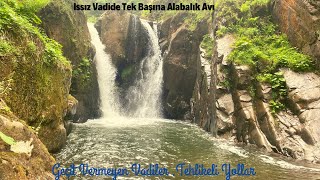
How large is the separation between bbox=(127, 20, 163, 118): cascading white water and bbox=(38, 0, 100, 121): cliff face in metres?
3.85

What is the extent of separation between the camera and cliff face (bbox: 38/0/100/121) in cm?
1628

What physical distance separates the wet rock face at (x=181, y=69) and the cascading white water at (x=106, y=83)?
473 cm

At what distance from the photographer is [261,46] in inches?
571

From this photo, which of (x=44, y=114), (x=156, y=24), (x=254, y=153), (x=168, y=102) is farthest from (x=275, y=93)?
(x=156, y=24)

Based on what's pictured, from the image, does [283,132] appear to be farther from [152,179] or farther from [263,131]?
[152,179]

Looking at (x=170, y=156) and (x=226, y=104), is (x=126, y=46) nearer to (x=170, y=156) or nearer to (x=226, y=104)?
(x=226, y=104)

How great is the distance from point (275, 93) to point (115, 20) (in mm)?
19264

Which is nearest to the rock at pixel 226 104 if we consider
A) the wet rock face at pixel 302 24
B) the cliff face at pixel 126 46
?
the wet rock face at pixel 302 24

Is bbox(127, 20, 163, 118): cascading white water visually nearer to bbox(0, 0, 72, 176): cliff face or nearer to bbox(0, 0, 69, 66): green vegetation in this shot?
bbox(0, 0, 72, 176): cliff face

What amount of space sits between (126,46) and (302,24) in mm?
16794

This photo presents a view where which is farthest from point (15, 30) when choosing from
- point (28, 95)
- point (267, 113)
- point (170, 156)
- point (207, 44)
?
point (207, 44)

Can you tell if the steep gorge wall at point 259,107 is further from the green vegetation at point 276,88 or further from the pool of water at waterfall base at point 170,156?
the pool of water at waterfall base at point 170,156

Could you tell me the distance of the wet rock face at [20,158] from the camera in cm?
328

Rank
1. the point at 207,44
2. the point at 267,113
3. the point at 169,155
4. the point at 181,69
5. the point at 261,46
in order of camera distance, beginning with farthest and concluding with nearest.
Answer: the point at 181,69 → the point at 207,44 → the point at 261,46 → the point at 267,113 → the point at 169,155
